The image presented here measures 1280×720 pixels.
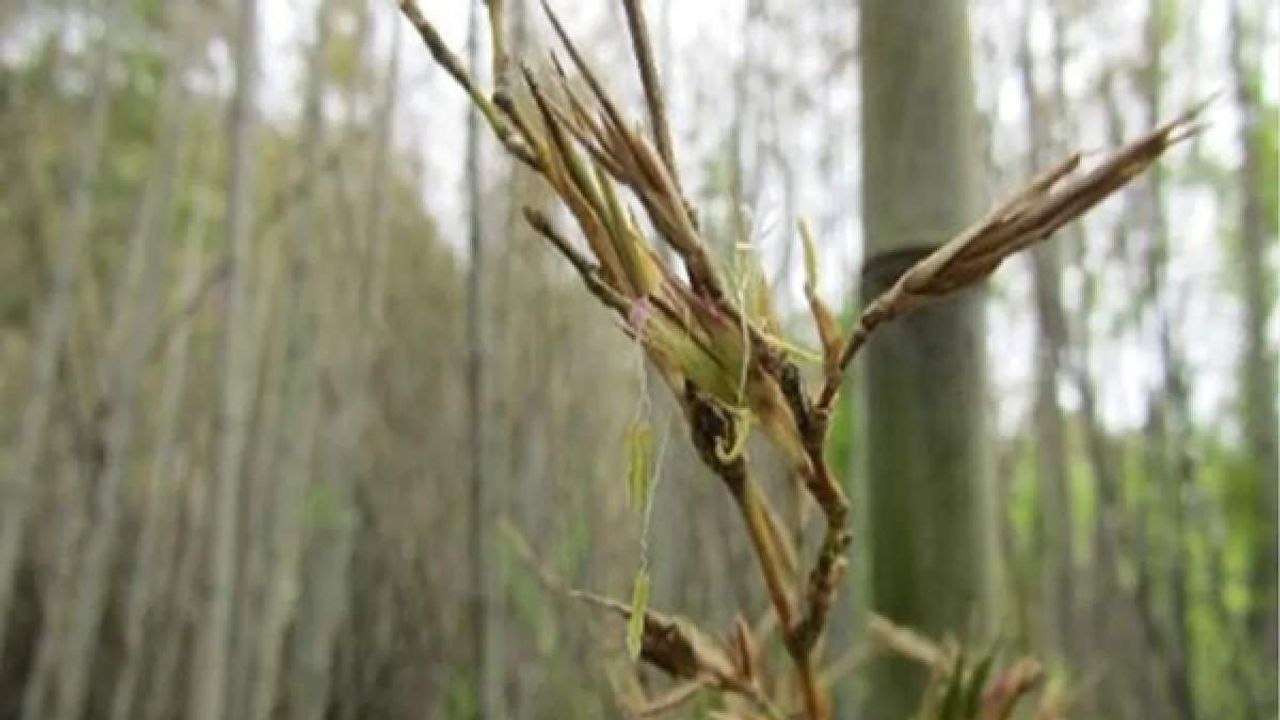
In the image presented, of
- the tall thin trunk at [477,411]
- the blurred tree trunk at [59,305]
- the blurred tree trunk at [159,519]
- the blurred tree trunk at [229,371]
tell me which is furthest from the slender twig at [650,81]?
the blurred tree trunk at [159,519]

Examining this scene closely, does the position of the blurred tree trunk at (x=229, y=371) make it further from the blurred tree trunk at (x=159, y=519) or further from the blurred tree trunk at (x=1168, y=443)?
the blurred tree trunk at (x=1168, y=443)

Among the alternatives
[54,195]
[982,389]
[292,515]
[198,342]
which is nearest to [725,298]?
[982,389]

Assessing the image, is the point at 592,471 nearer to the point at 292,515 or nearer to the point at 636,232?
the point at 292,515

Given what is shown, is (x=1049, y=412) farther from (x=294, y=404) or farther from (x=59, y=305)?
(x=59, y=305)

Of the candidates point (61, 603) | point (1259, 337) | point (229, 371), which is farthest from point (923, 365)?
point (61, 603)

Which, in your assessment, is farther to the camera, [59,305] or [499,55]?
[59,305]

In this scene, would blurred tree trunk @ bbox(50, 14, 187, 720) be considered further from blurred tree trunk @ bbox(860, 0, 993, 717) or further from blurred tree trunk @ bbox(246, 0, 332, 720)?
blurred tree trunk @ bbox(860, 0, 993, 717)

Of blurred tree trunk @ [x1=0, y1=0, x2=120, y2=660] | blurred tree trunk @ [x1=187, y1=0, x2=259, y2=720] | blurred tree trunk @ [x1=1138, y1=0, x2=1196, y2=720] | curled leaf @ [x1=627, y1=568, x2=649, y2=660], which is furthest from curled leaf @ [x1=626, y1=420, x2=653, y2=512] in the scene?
blurred tree trunk @ [x1=0, y1=0, x2=120, y2=660]
